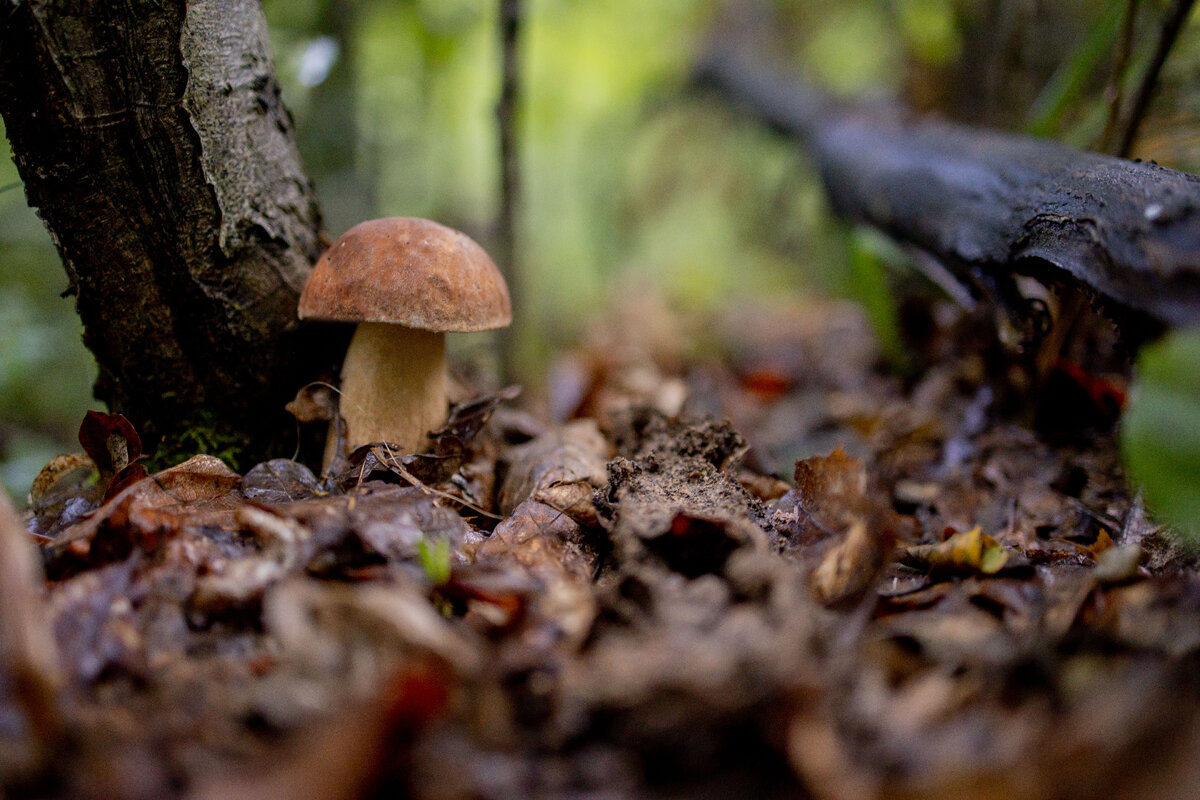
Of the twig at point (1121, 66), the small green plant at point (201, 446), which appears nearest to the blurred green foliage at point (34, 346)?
the small green plant at point (201, 446)

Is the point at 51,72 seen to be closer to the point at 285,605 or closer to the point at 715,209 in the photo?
the point at 285,605

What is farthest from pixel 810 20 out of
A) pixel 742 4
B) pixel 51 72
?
pixel 51 72

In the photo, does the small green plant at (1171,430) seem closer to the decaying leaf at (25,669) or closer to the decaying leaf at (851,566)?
the decaying leaf at (851,566)

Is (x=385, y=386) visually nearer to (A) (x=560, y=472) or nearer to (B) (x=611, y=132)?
(A) (x=560, y=472)

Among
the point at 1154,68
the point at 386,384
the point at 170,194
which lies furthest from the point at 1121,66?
the point at 170,194

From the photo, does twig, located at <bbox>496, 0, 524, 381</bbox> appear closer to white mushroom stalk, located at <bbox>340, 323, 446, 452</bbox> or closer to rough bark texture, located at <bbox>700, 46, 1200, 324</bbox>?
white mushroom stalk, located at <bbox>340, 323, 446, 452</bbox>

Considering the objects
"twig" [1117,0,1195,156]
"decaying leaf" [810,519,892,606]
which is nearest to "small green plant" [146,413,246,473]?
"decaying leaf" [810,519,892,606]
